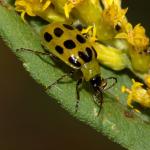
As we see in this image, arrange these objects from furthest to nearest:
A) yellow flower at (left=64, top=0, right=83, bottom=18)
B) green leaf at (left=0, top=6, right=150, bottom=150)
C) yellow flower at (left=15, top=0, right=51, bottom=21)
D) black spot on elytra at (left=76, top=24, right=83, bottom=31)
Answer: black spot on elytra at (left=76, top=24, right=83, bottom=31)
yellow flower at (left=15, top=0, right=51, bottom=21)
yellow flower at (left=64, top=0, right=83, bottom=18)
green leaf at (left=0, top=6, right=150, bottom=150)

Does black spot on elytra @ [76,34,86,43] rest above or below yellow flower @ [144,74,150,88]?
above

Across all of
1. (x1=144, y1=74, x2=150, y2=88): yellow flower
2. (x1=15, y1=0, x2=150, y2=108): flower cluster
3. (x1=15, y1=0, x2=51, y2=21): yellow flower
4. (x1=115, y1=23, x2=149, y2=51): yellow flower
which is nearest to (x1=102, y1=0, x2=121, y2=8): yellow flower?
(x1=15, y1=0, x2=150, y2=108): flower cluster

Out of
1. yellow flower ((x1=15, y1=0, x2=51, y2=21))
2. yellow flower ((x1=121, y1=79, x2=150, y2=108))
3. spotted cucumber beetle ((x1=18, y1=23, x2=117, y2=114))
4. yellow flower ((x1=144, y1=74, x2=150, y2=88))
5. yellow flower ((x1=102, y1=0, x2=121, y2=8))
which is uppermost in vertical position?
yellow flower ((x1=15, y1=0, x2=51, y2=21))

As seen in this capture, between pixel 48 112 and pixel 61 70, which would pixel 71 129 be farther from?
pixel 61 70

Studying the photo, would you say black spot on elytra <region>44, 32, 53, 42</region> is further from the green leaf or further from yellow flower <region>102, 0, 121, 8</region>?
yellow flower <region>102, 0, 121, 8</region>

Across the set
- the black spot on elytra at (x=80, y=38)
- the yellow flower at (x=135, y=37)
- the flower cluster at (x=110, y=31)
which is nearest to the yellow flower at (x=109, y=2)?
the flower cluster at (x=110, y=31)

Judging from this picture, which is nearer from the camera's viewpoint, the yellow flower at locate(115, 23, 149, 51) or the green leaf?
the green leaf

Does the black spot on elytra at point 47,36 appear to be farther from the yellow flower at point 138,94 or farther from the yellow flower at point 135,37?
the yellow flower at point 138,94
